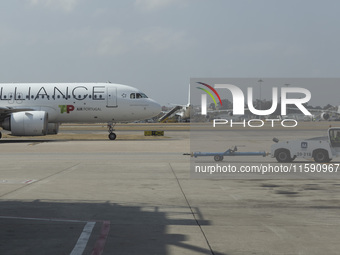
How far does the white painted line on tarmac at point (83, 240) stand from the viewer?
794cm

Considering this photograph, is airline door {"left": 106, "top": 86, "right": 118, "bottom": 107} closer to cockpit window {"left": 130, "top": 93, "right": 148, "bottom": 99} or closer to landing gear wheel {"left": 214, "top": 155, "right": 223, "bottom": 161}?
cockpit window {"left": 130, "top": 93, "right": 148, "bottom": 99}

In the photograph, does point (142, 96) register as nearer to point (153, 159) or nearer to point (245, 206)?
point (153, 159)

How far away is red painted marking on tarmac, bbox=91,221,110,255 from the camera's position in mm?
7964

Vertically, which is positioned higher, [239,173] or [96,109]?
[96,109]

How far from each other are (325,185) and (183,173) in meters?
5.90

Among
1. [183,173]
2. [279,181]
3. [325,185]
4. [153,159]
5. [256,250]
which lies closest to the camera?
[256,250]

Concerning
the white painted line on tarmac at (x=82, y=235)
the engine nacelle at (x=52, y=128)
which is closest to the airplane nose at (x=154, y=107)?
the engine nacelle at (x=52, y=128)

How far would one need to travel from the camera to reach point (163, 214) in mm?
11367

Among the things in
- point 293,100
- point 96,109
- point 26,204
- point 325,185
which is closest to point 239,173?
point 325,185

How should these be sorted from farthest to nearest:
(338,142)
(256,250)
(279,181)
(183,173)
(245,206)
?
1. (338,142)
2. (183,173)
3. (279,181)
4. (245,206)
5. (256,250)

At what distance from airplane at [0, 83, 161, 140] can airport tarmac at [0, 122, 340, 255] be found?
963 inches

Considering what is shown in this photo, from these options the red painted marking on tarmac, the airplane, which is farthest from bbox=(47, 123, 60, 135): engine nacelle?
the red painted marking on tarmac

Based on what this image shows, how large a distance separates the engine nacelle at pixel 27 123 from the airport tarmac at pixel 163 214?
22.4 metres

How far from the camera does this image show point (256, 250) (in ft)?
26.5
